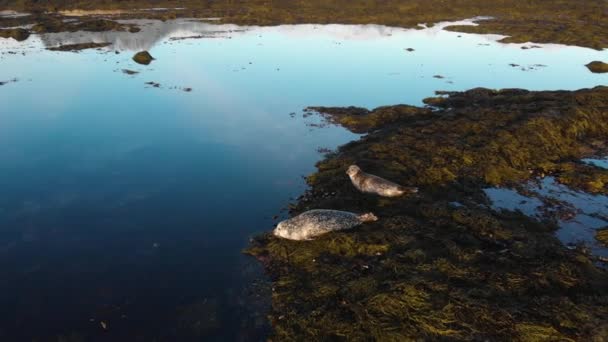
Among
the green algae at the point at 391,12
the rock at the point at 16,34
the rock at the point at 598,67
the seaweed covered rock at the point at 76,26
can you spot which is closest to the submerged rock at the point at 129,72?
the rock at the point at 16,34

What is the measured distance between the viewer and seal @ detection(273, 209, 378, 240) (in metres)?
15.4

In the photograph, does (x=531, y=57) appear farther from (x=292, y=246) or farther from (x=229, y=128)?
→ (x=292, y=246)

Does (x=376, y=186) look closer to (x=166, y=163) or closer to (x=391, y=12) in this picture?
(x=166, y=163)

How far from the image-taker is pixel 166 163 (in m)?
22.8

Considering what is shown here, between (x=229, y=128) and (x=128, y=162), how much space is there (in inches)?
297

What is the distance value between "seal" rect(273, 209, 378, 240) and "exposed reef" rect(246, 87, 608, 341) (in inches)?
13.9

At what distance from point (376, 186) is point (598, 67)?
42657 mm

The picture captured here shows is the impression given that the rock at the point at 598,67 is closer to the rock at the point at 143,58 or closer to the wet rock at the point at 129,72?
the wet rock at the point at 129,72

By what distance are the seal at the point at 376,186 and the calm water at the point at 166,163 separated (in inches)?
132

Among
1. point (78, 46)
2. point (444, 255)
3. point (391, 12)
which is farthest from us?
point (391, 12)

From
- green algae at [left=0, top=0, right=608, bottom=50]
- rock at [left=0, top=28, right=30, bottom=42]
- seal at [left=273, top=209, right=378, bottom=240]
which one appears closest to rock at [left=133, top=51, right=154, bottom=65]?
rock at [left=0, top=28, right=30, bottom=42]

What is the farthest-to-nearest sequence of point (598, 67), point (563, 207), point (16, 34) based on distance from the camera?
point (16, 34)
point (598, 67)
point (563, 207)

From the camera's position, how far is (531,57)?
51.7m

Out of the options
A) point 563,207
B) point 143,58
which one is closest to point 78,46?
point 143,58
